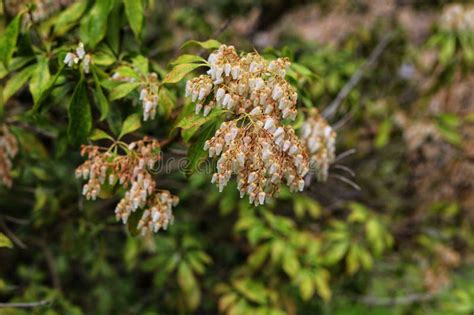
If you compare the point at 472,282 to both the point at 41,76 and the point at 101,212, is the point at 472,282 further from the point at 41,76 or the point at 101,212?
the point at 41,76

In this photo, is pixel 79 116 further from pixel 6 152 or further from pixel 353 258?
pixel 353 258

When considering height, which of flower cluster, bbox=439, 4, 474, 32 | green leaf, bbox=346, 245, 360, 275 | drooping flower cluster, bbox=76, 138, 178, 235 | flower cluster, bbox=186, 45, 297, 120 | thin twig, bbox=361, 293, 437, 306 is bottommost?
thin twig, bbox=361, 293, 437, 306

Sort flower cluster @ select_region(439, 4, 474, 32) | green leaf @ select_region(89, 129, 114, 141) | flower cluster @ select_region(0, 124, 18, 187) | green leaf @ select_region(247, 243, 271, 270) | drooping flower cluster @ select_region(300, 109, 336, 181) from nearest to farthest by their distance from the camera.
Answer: green leaf @ select_region(89, 129, 114, 141) → drooping flower cluster @ select_region(300, 109, 336, 181) → flower cluster @ select_region(0, 124, 18, 187) → green leaf @ select_region(247, 243, 271, 270) → flower cluster @ select_region(439, 4, 474, 32)

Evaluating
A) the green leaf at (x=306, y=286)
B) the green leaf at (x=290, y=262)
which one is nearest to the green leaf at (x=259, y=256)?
the green leaf at (x=290, y=262)

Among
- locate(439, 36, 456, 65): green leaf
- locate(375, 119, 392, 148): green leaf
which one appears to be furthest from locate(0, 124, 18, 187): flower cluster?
locate(439, 36, 456, 65): green leaf

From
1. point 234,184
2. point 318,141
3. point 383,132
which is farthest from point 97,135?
point 383,132

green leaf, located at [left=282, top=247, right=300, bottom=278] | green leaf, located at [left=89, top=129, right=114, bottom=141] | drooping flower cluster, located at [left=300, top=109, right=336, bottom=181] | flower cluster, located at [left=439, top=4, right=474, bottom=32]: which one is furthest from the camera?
flower cluster, located at [left=439, top=4, right=474, bottom=32]

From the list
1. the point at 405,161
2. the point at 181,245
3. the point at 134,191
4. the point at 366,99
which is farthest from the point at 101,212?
the point at 405,161

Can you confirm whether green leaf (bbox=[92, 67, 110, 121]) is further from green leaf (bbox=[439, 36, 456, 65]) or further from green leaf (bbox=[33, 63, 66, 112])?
green leaf (bbox=[439, 36, 456, 65])
